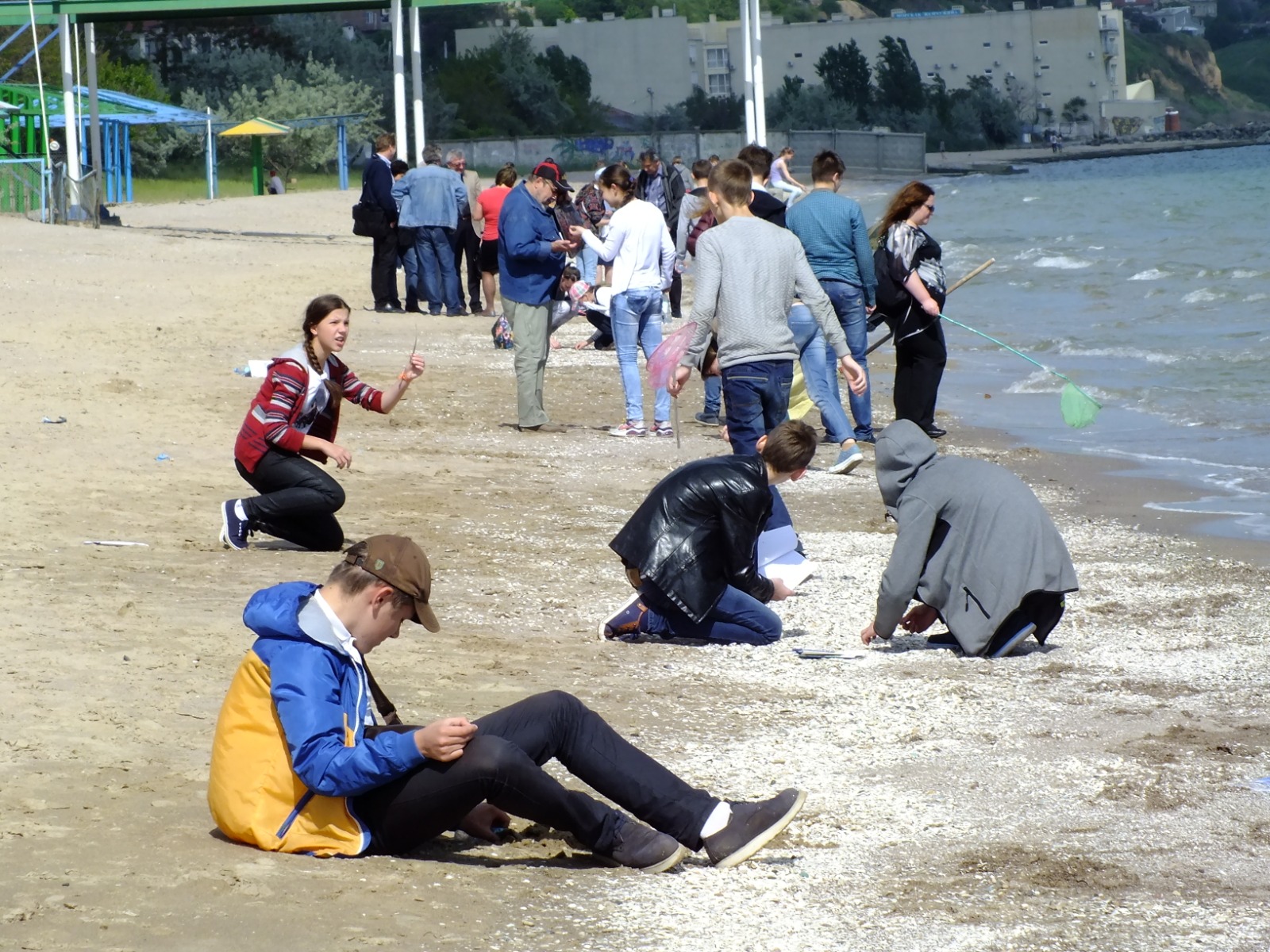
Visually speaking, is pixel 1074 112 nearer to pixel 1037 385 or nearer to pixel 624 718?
pixel 1037 385

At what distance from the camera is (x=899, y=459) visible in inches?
256

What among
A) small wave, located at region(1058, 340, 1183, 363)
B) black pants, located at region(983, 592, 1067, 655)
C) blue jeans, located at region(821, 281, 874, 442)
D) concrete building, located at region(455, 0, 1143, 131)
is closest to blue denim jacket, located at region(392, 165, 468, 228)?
small wave, located at region(1058, 340, 1183, 363)

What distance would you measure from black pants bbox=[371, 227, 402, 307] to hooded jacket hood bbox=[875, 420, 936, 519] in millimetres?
12252

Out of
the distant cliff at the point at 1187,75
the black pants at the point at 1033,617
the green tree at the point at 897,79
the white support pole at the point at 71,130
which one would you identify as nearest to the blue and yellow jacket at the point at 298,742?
the black pants at the point at 1033,617

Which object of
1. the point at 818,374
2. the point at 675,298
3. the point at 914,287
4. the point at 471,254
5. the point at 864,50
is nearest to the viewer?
the point at 914,287

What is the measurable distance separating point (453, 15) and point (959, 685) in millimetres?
94658

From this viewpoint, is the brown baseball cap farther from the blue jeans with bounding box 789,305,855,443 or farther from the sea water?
the blue jeans with bounding box 789,305,855,443

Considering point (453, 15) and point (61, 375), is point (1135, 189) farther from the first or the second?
point (61, 375)

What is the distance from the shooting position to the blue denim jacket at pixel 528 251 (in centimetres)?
1161

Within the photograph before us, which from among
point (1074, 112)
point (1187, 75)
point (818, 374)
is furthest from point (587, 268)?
point (1187, 75)

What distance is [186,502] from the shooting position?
917cm

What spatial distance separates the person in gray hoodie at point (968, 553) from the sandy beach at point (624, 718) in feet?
0.56

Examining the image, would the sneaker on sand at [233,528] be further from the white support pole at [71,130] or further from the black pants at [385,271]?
the white support pole at [71,130]

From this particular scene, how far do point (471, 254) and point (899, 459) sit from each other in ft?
42.7
